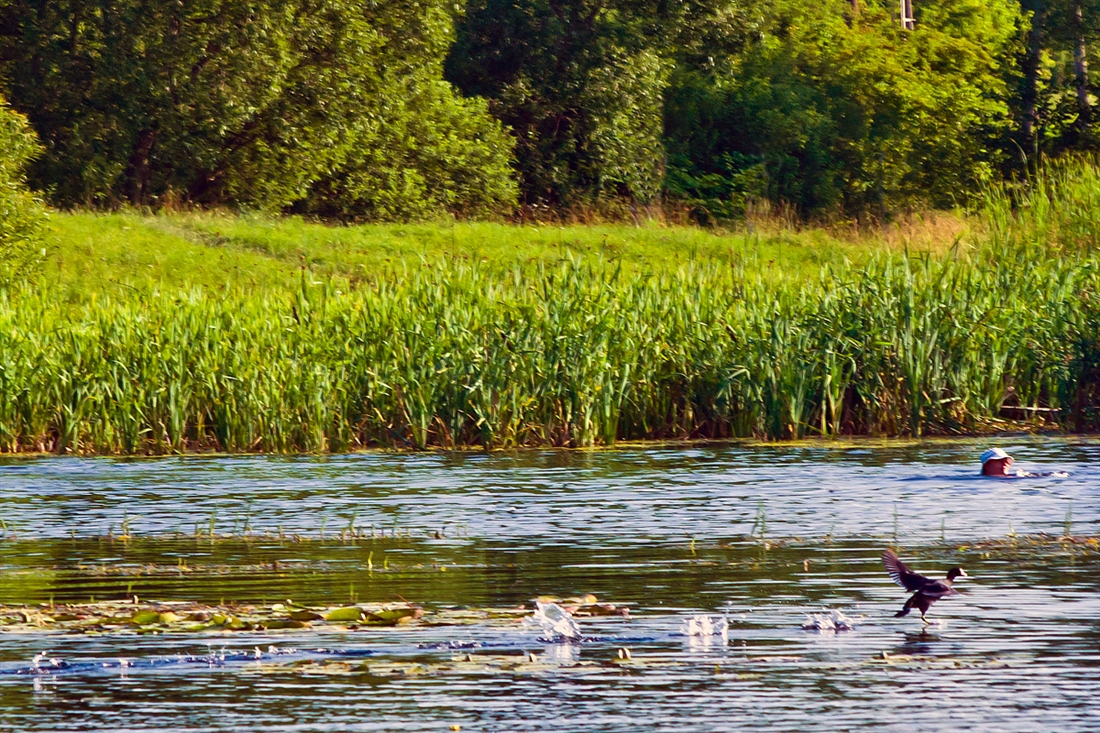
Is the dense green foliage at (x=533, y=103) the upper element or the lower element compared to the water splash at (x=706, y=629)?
upper

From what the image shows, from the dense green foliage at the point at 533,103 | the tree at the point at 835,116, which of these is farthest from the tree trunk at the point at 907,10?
the tree at the point at 835,116

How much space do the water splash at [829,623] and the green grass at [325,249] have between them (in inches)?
705

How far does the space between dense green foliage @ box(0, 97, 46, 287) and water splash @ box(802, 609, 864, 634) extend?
18.6 metres

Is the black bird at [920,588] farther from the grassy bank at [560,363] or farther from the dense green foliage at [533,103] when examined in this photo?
the dense green foliage at [533,103]

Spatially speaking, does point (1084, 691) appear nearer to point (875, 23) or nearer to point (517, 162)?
point (517, 162)

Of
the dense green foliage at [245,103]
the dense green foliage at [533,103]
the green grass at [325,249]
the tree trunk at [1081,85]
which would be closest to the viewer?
the green grass at [325,249]

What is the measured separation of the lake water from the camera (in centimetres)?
677

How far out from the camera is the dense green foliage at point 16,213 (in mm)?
26281

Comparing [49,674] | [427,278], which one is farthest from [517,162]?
[49,674]

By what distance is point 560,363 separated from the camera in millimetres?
17406

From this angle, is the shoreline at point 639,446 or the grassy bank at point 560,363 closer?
the shoreline at point 639,446

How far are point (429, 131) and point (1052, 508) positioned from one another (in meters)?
29.3

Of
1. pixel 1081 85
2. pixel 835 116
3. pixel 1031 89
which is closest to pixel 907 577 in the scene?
pixel 1081 85

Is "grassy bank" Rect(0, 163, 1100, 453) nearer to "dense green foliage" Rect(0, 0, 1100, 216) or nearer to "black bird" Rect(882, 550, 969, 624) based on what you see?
"black bird" Rect(882, 550, 969, 624)
